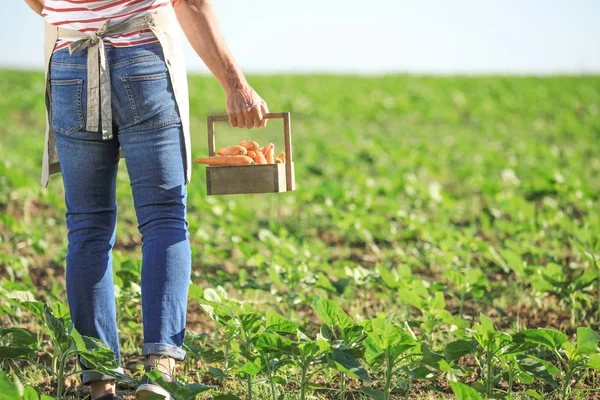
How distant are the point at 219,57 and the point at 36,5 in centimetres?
70

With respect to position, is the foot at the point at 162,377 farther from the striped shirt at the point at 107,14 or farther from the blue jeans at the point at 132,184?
the striped shirt at the point at 107,14

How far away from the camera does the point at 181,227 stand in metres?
2.28

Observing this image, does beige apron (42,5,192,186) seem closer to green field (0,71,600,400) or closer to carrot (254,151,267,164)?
carrot (254,151,267,164)

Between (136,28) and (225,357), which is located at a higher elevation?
(136,28)

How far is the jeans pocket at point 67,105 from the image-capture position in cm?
225

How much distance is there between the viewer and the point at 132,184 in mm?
2273

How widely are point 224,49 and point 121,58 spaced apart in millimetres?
321

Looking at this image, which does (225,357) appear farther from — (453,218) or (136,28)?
(453,218)

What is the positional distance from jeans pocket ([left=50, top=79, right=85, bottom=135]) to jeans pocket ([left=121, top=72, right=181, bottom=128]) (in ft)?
0.52

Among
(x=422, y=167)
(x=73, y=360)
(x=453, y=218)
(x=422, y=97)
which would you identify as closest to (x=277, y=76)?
(x=422, y=97)

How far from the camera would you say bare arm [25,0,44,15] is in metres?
2.52

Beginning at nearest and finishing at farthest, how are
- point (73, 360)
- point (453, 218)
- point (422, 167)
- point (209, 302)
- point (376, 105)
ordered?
point (209, 302), point (73, 360), point (453, 218), point (422, 167), point (376, 105)

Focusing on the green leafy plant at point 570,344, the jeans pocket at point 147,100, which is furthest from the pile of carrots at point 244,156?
the green leafy plant at point 570,344

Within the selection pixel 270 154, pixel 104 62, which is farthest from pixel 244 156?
pixel 104 62
